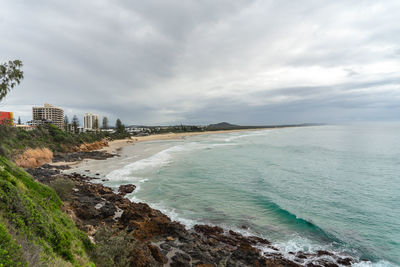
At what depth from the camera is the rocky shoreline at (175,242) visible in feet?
26.2

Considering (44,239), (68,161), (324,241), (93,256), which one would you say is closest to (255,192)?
(324,241)

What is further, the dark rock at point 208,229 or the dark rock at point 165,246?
the dark rock at point 208,229

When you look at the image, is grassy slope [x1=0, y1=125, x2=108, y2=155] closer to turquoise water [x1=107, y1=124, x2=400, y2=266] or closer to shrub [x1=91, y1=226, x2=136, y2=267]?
turquoise water [x1=107, y1=124, x2=400, y2=266]

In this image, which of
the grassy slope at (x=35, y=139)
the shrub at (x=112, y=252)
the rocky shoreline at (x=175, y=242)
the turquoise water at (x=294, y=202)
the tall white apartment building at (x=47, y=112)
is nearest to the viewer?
the shrub at (x=112, y=252)

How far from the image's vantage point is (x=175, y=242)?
9.47 m

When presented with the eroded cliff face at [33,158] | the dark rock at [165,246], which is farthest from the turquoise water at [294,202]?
the eroded cliff face at [33,158]

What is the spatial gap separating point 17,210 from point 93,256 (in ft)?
8.93

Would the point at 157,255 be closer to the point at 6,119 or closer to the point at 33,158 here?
the point at 33,158

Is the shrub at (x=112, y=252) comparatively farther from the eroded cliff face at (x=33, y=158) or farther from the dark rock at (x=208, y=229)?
the eroded cliff face at (x=33, y=158)

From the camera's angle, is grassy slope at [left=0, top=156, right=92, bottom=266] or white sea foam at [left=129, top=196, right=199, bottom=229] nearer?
grassy slope at [left=0, top=156, right=92, bottom=266]

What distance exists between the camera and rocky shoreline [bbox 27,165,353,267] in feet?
26.2

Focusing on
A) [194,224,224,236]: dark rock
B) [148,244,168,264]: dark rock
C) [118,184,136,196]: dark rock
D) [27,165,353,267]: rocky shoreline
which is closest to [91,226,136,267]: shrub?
[27,165,353,267]: rocky shoreline

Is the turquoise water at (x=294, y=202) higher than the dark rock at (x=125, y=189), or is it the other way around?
the dark rock at (x=125, y=189)

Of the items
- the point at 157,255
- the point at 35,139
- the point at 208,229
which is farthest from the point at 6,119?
the point at 208,229
